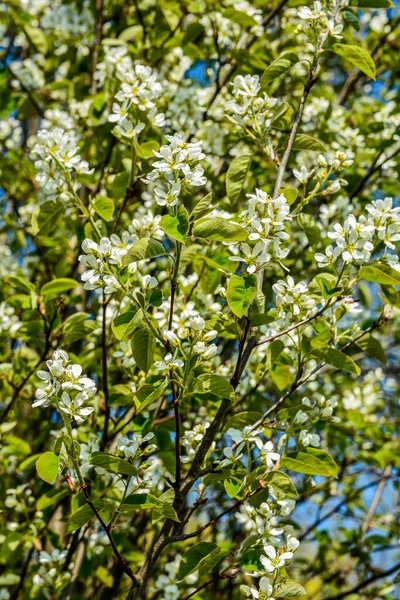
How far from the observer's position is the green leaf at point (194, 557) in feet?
4.68

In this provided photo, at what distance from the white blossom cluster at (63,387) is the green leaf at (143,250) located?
0.23 metres

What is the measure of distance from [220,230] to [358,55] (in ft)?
2.42

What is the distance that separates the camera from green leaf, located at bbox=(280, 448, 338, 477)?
1397 millimetres

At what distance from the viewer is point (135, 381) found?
A: 1.80 metres

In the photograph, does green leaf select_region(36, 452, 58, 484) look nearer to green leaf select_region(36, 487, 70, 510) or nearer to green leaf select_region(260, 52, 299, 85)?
green leaf select_region(36, 487, 70, 510)

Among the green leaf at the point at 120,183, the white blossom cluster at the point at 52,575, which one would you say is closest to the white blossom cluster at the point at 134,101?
the green leaf at the point at 120,183

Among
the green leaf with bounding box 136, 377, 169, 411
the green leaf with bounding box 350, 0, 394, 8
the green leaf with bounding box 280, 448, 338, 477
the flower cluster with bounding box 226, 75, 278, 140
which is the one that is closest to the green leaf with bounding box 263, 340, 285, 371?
the green leaf with bounding box 280, 448, 338, 477

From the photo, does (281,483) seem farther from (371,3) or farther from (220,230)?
(371,3)

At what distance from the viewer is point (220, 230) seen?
126 cm

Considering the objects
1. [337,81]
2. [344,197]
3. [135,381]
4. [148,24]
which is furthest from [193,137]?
[337,81]

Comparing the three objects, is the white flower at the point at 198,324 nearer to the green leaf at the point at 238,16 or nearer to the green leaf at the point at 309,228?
the green leaf at the point at 309,228

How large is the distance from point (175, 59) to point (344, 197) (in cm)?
131

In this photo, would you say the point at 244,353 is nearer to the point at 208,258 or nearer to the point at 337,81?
the point at 208,258

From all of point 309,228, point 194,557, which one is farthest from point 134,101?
point 194,557
